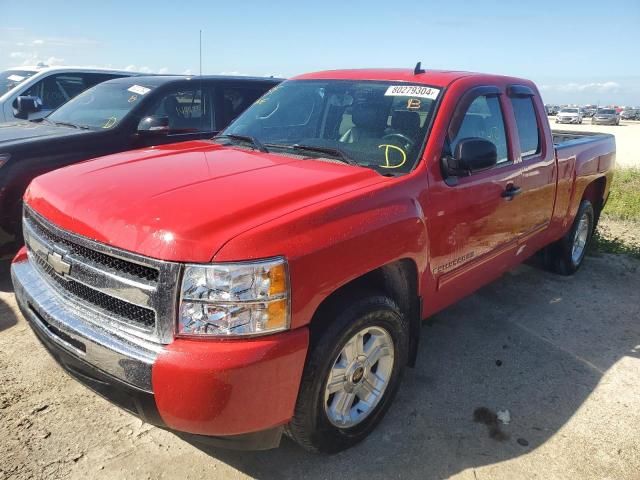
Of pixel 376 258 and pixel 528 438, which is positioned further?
pixel 528 438

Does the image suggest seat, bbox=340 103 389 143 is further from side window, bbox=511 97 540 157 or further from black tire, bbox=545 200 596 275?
black tire, bbox=545 200 596 275

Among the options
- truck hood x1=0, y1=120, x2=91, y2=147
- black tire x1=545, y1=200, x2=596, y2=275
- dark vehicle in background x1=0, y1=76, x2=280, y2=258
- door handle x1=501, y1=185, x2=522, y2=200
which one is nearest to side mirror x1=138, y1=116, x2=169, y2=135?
dark vehicle in background x1=0, y1=76, x2=280, y2=258

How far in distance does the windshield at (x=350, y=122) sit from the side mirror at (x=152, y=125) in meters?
1.54

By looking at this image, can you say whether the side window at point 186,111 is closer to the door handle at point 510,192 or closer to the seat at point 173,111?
the seat at point 173,111

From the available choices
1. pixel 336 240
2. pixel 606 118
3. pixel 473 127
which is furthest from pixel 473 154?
pixel 606 118

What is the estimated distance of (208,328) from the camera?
6.59 feet

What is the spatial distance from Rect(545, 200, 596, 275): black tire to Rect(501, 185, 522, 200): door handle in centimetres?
179

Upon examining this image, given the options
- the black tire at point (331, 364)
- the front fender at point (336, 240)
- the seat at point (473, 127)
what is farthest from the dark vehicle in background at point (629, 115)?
the black tire at point (331, 364)

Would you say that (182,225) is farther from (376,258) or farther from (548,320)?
(548,320)

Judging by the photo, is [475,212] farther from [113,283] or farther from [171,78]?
[171,78]

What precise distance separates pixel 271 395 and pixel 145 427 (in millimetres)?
1053

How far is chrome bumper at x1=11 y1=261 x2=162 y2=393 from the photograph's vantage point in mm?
2029

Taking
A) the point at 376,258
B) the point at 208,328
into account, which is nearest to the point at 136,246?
the point at 208,328

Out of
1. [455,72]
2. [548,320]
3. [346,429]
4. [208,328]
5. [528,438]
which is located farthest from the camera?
[548,320]
